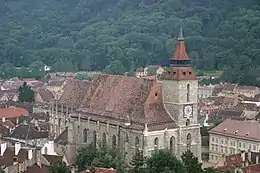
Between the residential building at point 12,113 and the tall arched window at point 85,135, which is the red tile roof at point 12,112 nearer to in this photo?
the residential building at point 12,113

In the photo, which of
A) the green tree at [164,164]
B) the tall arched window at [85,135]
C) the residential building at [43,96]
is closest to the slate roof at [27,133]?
the tall arched window at [85,135]

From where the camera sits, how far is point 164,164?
54062mm

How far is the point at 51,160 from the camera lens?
61.8 meters

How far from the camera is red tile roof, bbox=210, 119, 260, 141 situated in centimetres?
7462

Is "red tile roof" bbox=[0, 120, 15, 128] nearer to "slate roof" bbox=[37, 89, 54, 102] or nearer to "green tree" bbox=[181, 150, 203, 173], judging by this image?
"slate roof" bbox=[37, 89, 54, 102]

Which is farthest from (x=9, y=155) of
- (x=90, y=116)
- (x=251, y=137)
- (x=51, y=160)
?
(x=251, y=137)

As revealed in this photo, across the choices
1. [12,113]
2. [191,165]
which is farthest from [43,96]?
[191,165]

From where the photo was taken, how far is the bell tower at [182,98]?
66.7 metres

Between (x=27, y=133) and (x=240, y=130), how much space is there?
23817 mm

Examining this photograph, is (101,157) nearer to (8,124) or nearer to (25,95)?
(8,124)

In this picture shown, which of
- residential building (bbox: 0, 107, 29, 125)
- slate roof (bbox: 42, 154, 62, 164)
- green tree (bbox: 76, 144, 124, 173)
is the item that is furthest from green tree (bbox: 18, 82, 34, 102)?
slate roof (bbox: 42, 154, 62, 164)

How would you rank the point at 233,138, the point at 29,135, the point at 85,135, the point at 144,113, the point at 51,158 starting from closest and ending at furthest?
the point at 51,158 → the point at 144,113 → the point at 85,135 → the point at 233,138 → the point at 29,135

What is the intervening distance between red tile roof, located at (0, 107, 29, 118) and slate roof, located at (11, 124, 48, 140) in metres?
16.8

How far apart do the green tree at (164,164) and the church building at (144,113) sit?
9409mm
